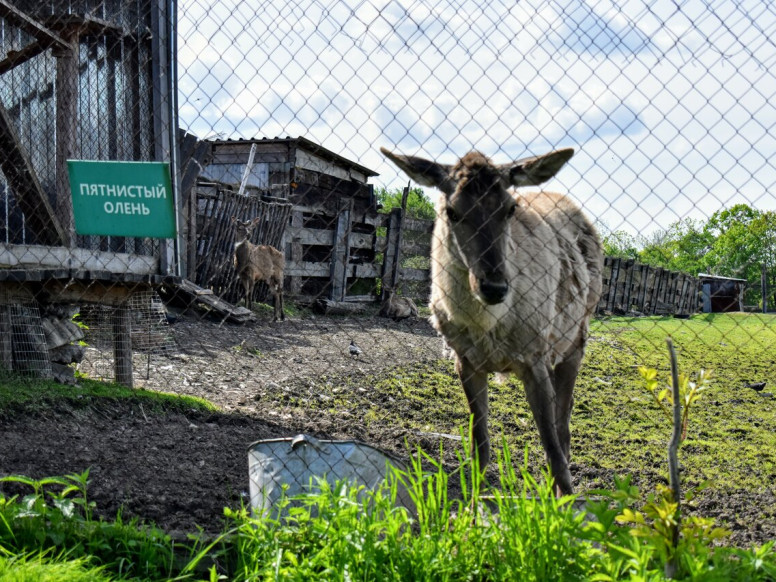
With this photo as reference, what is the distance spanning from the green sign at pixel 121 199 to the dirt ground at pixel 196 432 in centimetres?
130

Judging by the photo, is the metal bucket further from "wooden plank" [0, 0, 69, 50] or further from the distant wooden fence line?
the distant wooden fence line

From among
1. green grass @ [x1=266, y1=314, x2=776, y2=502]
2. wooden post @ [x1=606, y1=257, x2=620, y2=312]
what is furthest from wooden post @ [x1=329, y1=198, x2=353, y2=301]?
wooden post @ [x1=606, y1=257, x2=620, y2=312]

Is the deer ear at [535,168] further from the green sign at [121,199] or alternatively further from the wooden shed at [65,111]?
the wooden shed at [65,111]

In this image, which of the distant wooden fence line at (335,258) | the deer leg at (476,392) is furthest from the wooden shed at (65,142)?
the distant wooden fence line at (335,258)

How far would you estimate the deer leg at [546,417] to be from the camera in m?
3.93

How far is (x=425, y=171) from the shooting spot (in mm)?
3400

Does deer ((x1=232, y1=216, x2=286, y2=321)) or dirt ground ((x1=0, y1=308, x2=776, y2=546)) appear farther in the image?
deer ((x1=232, y1=216, x2=286, y2=321))

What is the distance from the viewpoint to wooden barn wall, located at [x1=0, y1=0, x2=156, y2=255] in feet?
17.6

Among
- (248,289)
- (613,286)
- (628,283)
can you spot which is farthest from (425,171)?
(613,286)

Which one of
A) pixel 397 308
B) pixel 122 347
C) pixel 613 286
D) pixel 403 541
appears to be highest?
pixel 613 286

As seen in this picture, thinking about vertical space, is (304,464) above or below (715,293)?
below

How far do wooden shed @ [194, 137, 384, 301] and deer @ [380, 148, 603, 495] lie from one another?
6.02 meters

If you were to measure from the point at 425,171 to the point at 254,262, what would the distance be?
8.21m

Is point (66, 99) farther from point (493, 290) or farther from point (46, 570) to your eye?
point (46, 570)
